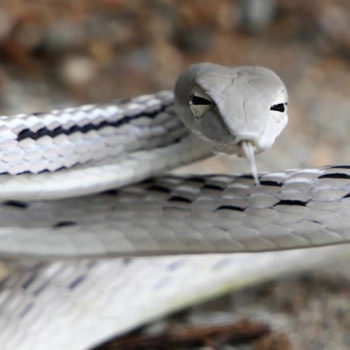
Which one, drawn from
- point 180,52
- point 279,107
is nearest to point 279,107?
point 279,107

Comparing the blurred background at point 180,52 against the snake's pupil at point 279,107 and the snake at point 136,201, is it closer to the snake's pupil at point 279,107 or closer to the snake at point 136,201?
the snake at point 136,201

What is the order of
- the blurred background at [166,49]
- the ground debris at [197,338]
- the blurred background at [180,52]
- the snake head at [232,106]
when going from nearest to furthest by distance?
the snake head at [232,106], the ground debris at [197,338], the blurred background at [180,52], the blurred background at [166,49]

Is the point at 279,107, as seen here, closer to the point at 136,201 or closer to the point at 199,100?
the point at 199,100

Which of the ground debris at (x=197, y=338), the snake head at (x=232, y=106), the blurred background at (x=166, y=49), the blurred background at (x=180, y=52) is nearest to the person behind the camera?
the snake head at (x=232, y=106)

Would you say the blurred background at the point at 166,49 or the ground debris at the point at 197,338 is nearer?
the ground debris at the point at 197,338

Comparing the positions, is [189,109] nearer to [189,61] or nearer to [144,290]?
[144,290]

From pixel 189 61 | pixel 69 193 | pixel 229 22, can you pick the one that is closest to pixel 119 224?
pixel 69 193

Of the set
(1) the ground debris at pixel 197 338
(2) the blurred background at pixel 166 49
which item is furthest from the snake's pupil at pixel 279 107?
(2) the blurred background at pixel 166 49

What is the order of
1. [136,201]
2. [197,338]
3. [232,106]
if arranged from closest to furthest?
[232,106] → [136,201] → [197,338]
